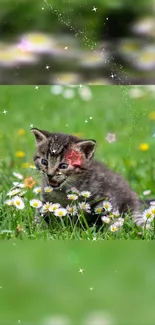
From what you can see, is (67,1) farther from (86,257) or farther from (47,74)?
(86,257)

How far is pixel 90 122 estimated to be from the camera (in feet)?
9.74

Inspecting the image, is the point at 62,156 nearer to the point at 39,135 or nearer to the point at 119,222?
the point at 39,135

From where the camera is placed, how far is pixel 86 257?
2027 millimetres

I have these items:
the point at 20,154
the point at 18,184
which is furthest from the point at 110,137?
the point at 18,184

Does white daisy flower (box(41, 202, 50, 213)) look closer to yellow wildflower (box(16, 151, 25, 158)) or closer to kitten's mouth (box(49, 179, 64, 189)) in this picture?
kitten's mouth (box(49, 179, 64, 189))

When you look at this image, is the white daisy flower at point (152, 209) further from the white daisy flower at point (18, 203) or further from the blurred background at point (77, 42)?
the blurred background at point (77, 42)

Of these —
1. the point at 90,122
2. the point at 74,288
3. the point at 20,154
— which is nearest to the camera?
the point at 74,288

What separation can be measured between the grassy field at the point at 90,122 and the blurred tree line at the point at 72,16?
9.0 inches

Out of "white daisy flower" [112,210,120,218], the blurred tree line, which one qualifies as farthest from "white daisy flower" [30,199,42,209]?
the blurred tree line

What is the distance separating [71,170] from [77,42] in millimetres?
554

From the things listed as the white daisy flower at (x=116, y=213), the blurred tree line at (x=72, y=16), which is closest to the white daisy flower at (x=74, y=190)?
the white daisy flower at (x=116, y=213)

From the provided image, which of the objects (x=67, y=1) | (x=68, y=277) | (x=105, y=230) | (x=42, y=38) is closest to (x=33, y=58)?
(x=42, y=38)

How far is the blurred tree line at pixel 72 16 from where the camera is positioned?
101 inches

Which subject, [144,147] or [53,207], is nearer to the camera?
[53,207]
